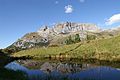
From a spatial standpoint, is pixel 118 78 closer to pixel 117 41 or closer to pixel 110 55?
pixel 110 55

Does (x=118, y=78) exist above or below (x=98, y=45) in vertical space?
below

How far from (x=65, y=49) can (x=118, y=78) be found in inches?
3098

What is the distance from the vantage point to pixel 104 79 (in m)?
42.3

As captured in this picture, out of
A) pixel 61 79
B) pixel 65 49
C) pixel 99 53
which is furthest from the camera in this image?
pixel 65 49

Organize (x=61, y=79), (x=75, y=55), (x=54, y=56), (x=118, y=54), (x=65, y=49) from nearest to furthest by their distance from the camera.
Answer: (x=61, y=79), (x=118, y=54), (x=75, y=55), (x=54, y=56), (x=65, y=49)

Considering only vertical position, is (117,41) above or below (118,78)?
above

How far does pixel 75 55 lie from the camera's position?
102m

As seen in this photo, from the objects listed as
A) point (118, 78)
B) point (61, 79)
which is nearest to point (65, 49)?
point (118, 78)

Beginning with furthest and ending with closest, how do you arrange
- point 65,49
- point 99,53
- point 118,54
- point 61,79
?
point 65,49, point 99,53, point 118,54, point 61,79

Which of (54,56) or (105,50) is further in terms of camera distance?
(54,56)

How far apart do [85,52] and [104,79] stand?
5987 centimetres

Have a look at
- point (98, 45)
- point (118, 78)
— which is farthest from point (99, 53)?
point (118, 78)

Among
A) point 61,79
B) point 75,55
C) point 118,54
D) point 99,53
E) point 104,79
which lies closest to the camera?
point 61,79

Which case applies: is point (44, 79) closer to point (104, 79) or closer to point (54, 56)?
point (104, 79)
